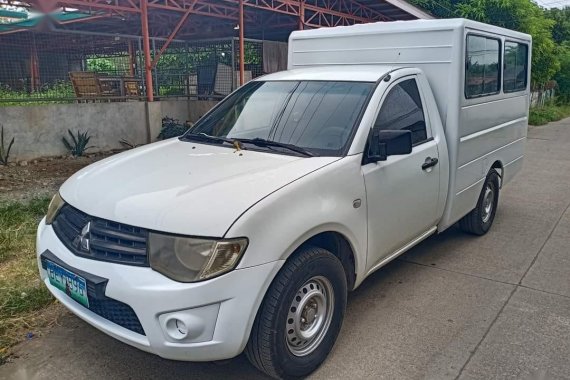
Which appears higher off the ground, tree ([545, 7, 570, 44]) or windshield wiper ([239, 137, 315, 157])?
tree ([545, 7, 570, 44])

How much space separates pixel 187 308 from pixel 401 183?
191 centimetres

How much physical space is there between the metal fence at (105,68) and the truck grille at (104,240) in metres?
6.79

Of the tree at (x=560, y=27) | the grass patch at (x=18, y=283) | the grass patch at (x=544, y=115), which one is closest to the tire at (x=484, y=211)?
the grass patch at (x=18, y=283)

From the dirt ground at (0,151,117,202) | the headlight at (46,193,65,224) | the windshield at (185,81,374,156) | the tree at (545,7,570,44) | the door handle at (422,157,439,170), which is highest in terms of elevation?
the tree at (545,7,570,44)

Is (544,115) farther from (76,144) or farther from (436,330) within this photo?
(436,330)

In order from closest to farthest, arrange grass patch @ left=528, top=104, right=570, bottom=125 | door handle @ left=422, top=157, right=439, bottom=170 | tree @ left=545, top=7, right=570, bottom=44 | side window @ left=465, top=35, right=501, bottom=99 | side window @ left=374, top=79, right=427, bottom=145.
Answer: side window @ left=374, top=79, right=427, bottom=145, door handle @ left=422, top=157, right=439, bottom=170, side window @ left=465, top=35, right=501, bottom=99, grass patch @ left=528, top=104, right=570, bottom=125, tree @ left=545, top=7, right=570, bottom=44

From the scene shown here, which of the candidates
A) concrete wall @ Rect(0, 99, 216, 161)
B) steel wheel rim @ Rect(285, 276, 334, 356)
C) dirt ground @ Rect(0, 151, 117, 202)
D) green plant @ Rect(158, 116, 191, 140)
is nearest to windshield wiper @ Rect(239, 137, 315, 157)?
steel wheel rim @ Rect(285, 276, 334, 356)

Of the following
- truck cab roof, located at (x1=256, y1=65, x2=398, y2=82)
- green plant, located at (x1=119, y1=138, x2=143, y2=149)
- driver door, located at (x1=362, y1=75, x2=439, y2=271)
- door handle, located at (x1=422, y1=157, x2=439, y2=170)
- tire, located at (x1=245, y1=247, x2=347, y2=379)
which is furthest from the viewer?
green plant, located at (x1=119, y1=138, x2=143, y2=149)

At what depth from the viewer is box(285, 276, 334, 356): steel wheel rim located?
109 inches

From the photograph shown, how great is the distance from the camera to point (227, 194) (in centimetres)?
257

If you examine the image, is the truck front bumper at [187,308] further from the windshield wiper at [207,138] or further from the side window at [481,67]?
the side window at [481,67]

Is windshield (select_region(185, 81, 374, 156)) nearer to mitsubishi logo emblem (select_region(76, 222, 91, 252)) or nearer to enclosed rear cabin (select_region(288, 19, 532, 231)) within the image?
enclosed rear cabin (select_region(288, 19, 532, 231))

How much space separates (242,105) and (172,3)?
7.96 meters

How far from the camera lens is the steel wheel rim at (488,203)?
5371 mm
